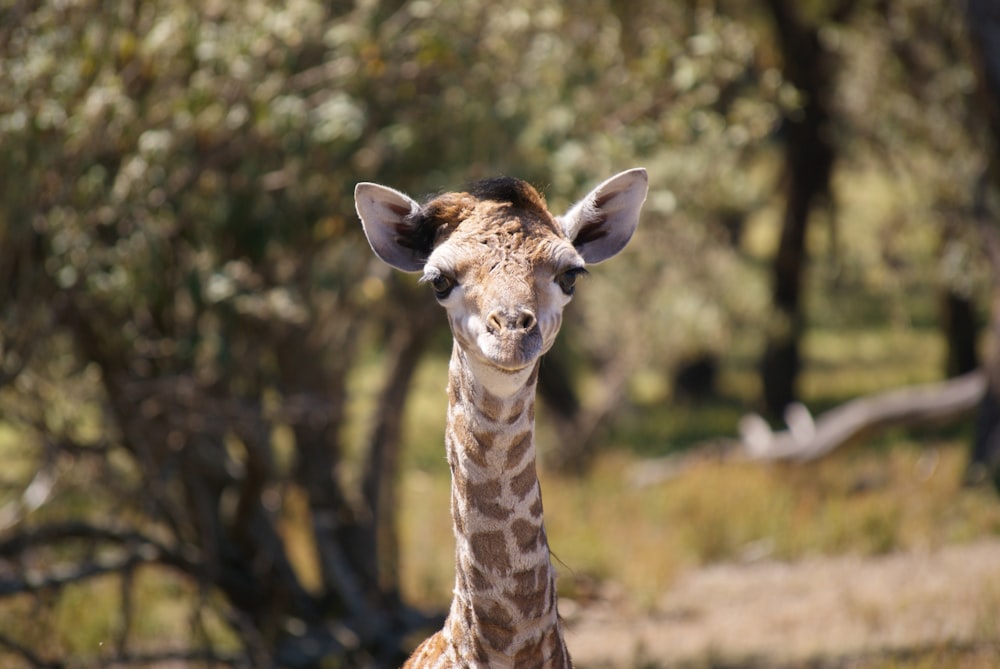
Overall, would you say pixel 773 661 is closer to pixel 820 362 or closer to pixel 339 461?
pixel 339 461

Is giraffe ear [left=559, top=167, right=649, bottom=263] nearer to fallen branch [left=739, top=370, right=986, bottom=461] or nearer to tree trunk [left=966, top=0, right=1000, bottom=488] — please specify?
tree trunk [left=966, top=0, right=1000, bottom=488]

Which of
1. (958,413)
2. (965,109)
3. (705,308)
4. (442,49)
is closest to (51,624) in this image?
(442,49)

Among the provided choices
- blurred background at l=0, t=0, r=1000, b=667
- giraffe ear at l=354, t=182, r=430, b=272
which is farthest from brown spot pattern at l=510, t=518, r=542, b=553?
blurred background at l=0, t=0, r=1000, b=667

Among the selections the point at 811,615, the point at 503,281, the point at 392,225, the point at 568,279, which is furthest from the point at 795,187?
the point at 503,281

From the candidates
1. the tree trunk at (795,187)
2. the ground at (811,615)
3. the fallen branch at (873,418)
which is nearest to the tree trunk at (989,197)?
the fallen branch at (873,418)

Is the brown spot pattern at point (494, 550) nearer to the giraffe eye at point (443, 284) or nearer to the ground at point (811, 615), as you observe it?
the giraffe eye at point (443, 284)

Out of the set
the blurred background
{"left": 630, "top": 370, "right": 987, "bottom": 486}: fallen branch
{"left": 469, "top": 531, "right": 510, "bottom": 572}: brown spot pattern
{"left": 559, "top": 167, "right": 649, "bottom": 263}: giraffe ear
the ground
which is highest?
{"left": 559, "top": 167, "right": 649, "bottom": 263}: giraffe ear

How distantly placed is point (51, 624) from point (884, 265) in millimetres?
11017

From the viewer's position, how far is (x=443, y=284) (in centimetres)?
406

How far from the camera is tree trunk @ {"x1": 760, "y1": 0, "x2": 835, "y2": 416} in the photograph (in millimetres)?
14328

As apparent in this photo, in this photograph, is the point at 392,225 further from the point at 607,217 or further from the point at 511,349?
the point at 511,349

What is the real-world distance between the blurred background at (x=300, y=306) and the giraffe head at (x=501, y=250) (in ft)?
7.31

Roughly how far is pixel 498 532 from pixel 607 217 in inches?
48.3

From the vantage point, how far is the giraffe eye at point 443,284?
405cm
